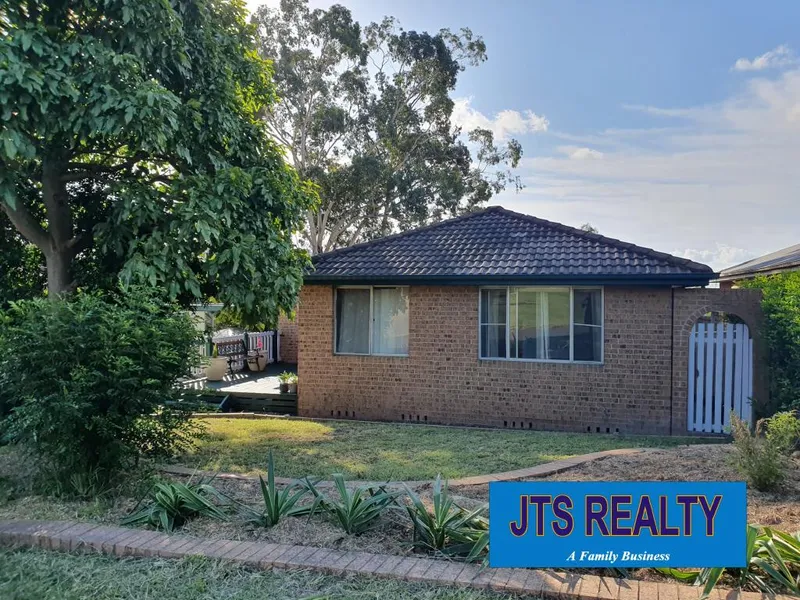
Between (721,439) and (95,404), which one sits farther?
(721,439)

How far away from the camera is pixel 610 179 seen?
51.6 feet

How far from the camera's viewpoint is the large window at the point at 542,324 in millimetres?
10414

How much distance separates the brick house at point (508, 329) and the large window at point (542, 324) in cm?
2

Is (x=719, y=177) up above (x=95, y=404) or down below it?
above

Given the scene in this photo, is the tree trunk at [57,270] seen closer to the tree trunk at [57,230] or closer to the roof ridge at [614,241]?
the tree trunk at [57,230]

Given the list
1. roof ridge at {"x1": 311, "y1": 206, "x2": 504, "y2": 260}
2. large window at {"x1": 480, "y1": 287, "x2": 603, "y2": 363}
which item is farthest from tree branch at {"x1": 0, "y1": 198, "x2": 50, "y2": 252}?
large window at {"x1": 480, "y1": 287, "x2": 603, "y2": 363}

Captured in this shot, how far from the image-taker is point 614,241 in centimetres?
1104

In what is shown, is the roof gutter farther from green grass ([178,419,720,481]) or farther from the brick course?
green grass ([178,419,720,481])

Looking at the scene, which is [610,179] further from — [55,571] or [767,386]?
[55,571]

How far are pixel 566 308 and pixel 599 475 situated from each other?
15.2 ft

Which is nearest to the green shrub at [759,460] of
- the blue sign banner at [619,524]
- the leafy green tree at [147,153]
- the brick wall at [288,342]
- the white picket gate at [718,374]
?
the blue sign banner at [619,524]

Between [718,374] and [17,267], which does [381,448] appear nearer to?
[718,374]

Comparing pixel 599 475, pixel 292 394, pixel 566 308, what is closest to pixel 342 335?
pixel 292 394

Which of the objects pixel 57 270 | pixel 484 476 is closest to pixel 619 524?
pixel 484 476
